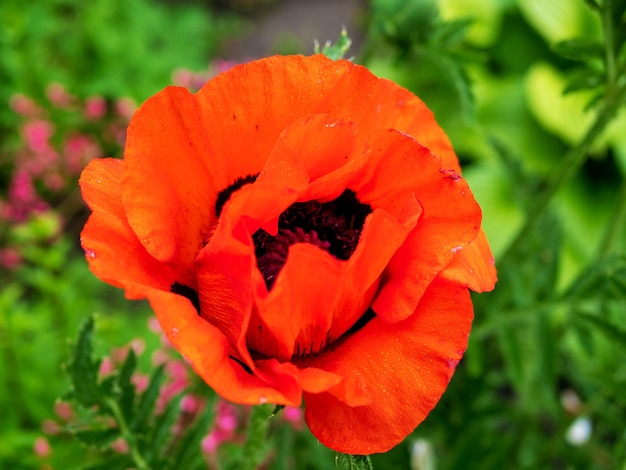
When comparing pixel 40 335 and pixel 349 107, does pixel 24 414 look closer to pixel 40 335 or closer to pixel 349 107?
pixel 40 335

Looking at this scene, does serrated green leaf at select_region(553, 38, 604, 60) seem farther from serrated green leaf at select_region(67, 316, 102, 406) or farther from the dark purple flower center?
serrated green leaf at select_region(67, 316, 102, 406)

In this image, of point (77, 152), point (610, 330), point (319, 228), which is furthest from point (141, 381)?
point (77, 152)

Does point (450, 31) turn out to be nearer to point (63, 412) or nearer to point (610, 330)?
point (610, 330)

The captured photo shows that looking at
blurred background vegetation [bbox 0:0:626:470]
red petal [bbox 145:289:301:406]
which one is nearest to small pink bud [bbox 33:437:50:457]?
blurred background vegetation [bbox 0:0:626:470]

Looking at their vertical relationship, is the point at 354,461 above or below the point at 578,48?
below

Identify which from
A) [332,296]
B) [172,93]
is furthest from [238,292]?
[172,93]

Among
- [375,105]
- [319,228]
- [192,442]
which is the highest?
[375,105]
